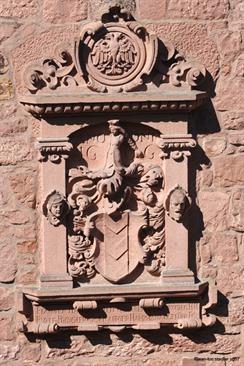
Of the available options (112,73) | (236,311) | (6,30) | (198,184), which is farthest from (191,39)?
(236,311)

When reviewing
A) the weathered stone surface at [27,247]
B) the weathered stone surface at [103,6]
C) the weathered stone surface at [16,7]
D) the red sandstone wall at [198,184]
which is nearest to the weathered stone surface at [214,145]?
the red sandstone wall at [198,184]

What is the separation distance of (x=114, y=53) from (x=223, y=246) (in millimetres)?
1435

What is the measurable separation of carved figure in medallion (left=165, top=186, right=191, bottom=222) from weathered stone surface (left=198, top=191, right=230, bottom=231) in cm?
14

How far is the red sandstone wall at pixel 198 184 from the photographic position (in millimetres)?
Answer: 7305

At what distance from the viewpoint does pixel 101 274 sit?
746cm

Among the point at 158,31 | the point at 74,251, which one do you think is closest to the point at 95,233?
the point at 74,251

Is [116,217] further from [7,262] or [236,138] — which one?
[236,138]

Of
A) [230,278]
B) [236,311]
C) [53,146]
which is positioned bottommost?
[236,311]

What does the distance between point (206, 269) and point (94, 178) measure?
95cm

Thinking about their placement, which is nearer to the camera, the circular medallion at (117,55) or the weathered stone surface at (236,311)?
the circular medallion at (117,55)

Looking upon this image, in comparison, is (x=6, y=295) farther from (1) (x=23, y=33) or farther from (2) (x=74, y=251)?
(1) (x=23, y=33)

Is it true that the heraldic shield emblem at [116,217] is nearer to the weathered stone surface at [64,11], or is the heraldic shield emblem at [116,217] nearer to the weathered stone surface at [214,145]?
the weathered stone surface at [214,145]

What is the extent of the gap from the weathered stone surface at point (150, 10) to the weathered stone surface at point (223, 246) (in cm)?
146

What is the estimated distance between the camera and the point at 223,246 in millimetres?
7520
